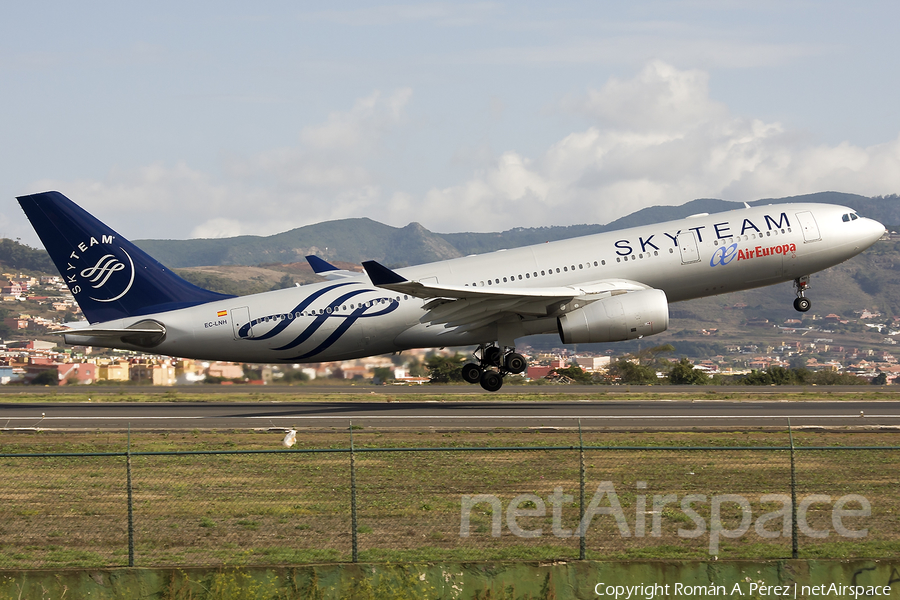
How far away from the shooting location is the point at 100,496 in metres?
17.9

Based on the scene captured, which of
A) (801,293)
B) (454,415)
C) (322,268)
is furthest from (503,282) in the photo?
(801,293)

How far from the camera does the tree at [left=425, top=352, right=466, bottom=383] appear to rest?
48.4 metres

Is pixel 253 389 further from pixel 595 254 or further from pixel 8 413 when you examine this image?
pixel 595 254

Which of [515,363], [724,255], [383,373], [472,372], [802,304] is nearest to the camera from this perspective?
[724,255]

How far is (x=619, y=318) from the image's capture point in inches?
1302

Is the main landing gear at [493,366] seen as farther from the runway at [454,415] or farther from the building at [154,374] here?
the building at [154,374]

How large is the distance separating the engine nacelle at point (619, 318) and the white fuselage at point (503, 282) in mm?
1252

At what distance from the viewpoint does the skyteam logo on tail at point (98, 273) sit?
3606 centimetres

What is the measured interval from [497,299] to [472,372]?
4181 mm

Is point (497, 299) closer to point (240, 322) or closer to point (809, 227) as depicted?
point (240, 322)

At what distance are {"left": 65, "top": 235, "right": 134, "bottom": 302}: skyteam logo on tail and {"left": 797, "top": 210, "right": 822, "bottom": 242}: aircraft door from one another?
26918mm

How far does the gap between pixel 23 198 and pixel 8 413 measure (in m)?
8.49

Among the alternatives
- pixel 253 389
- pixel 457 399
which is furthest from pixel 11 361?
pixel 457 399

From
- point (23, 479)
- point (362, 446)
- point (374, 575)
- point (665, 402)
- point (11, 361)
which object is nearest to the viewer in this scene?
point (374, 575)
